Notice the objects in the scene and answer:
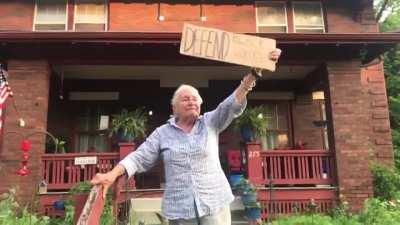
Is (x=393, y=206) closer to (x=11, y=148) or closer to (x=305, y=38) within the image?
(x=305, y=38)

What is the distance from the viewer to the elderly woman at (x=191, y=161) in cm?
296

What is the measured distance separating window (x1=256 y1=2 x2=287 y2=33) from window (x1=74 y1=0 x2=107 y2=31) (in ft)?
12.5

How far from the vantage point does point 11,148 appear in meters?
8.88

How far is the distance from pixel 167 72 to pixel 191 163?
7883 millimetres

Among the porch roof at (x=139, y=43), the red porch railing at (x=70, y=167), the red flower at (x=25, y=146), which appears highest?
the porch roof at (x=139, y=43)

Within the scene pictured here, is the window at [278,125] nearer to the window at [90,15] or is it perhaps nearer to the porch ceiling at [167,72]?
the porch ceiling at [167,72]

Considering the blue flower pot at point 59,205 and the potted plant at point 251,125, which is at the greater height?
the potted plant at point 251,125

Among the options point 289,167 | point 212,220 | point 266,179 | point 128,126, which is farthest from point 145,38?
point 212,220

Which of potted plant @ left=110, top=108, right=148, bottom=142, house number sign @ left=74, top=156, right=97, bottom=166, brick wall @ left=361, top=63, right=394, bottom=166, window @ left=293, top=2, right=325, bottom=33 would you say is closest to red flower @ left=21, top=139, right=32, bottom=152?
house number sign @ left=74, top=156, right=97, bottom=166

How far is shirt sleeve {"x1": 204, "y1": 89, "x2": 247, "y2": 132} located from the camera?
3127 mm

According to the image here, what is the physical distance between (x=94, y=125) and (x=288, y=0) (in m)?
5.69

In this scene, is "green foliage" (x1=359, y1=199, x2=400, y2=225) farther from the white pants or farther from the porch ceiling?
the white pants

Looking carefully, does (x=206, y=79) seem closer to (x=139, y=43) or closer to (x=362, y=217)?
(x=139, y=43)

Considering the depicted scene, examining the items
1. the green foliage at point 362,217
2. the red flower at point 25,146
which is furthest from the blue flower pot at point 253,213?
the red flower at point 25,146
